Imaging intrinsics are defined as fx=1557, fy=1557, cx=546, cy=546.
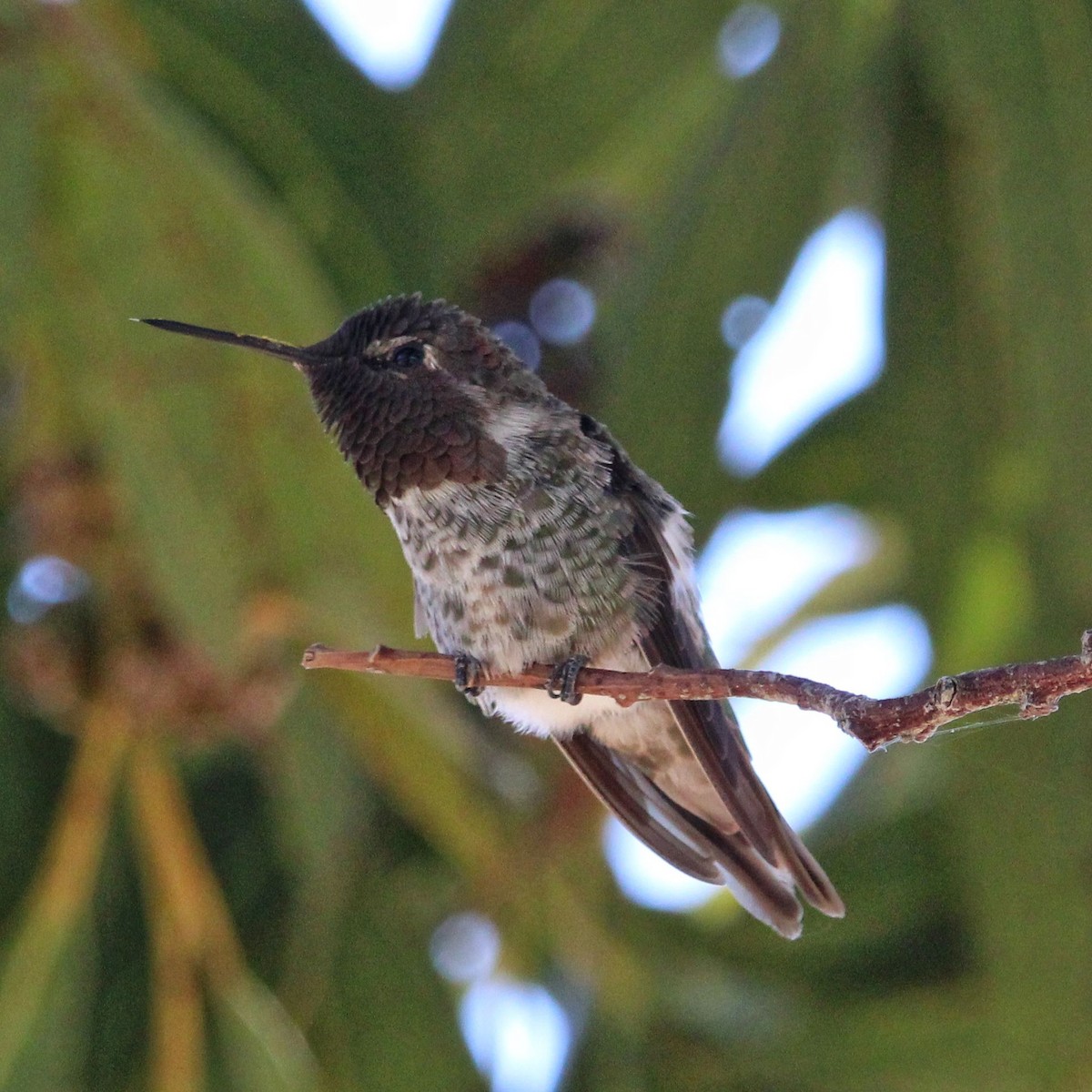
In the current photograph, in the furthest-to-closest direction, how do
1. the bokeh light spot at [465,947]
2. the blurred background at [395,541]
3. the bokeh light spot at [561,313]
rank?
the bokeh light spot at [465,947] → the bokeh light spot at [561,313] → the blurred background at [395,541]

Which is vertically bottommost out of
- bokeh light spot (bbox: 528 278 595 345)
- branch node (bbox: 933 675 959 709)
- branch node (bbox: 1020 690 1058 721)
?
branch node (bbox: 1020 690 1058 721)

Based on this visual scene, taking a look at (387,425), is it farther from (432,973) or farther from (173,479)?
(432,973)

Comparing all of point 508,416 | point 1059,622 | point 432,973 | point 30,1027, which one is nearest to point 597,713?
point 508,416

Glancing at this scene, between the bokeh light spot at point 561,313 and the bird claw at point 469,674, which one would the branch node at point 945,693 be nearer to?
the bird claw at point 469,674

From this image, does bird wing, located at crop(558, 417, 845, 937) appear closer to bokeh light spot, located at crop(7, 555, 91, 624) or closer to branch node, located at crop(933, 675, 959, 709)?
branch node, located at crop(933, 675, 959, 709)

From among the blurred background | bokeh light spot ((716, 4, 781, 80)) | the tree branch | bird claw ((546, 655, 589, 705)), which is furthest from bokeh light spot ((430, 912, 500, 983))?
the tree branch

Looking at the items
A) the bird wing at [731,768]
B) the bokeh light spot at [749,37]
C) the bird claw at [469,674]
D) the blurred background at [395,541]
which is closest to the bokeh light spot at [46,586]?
the blurred background at [395,541]
